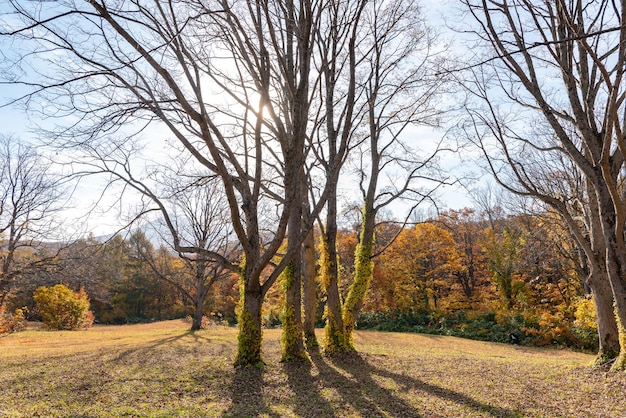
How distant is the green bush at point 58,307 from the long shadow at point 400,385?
21.7 metres

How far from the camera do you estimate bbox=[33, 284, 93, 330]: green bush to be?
2242cm

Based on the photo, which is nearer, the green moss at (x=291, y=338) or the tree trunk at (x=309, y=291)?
the green moss at (x=291, y=338)

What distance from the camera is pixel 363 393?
227 inches

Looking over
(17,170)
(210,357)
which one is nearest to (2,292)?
(17,170)

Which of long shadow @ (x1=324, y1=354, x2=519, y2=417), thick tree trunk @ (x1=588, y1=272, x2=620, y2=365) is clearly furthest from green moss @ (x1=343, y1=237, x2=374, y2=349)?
thick tree trunk @ (x1=588, y1=272, x2=620, y2=365)

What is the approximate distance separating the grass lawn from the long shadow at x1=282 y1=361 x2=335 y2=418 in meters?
0.02

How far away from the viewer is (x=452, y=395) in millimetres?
5516

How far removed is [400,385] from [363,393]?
2.69 ft

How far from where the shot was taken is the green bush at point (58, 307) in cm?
2242

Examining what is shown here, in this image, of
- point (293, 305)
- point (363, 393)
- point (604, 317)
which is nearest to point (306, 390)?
point (363, 393)

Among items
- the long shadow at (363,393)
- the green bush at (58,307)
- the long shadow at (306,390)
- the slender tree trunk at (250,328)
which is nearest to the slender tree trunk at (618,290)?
the long shadow at (363,393)

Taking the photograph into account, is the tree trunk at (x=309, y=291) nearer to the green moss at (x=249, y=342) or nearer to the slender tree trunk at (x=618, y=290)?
the green moss at (x=249, y=342)

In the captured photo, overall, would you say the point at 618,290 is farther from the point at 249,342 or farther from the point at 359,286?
the point at 249,342

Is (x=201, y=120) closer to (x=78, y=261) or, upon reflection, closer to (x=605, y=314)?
(x=605, y=314)
